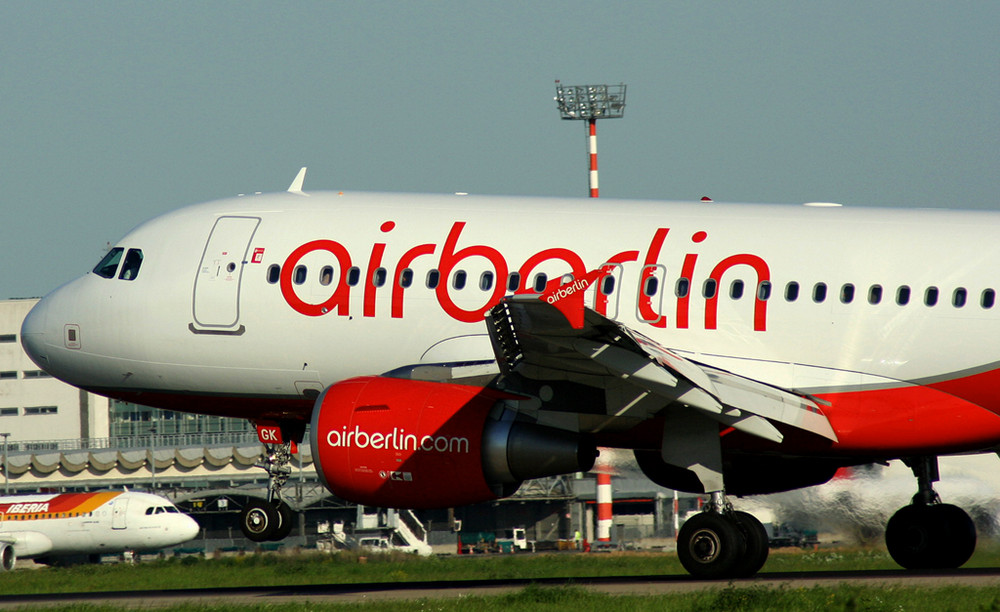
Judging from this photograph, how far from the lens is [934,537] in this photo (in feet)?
68.2

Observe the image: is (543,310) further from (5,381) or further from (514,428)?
(5,381)

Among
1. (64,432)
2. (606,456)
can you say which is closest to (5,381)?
(64,432)

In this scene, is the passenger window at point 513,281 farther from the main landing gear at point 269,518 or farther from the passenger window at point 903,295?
the passenger window at point 903,295

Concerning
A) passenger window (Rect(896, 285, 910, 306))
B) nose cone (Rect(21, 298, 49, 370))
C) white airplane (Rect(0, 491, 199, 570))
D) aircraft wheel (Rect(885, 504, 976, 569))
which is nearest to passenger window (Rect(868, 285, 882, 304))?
passenger window (Rect(896, 285, 910, 306))

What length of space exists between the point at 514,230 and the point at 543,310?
4433 mm

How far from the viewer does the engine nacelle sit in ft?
56.9

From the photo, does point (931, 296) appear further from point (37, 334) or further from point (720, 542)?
point (37, 334)

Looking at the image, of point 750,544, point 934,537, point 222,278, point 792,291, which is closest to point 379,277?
point 222,278

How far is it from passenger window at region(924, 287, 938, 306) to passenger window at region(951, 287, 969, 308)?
0.75 feet

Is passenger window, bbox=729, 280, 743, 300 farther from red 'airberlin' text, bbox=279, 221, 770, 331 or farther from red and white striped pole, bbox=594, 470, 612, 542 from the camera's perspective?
red and white striped pole, bbox=594, 470, 612, 542

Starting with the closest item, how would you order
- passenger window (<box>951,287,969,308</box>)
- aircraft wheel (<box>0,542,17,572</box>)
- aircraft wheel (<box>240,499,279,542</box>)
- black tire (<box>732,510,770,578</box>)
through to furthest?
black tire (<box>732,510,770,578</box>)
passenger window (<box>951,287,969,308</box>)
aircraft wheel (<box>240,499,279,542</box>)
aircraft wheel (<box>0,542,17,572</box>)

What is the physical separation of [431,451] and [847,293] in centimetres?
631

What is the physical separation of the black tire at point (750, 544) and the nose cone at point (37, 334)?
12050 millimetres

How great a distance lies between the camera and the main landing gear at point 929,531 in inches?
816
